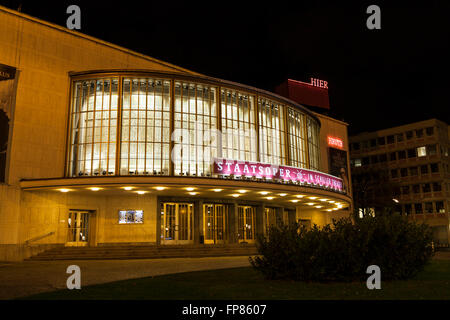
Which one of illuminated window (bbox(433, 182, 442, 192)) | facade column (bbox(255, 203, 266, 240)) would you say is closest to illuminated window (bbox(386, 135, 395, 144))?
illuminated window (bbox(433, 182, 442, 192))

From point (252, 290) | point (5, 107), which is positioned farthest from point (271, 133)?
point (252, 290)

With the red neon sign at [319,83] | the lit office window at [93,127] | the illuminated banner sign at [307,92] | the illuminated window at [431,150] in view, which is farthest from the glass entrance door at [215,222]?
the illuminated window at [431,150]

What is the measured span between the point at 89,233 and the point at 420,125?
55956 mm

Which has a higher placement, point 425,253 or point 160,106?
point 160,106

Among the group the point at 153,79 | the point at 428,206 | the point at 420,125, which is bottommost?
the point at 428,206

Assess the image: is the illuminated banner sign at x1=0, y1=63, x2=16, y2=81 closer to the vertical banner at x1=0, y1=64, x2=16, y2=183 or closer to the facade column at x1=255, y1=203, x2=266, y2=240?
the vertical banner at x1=0, y1=64, x2=16, y2=183

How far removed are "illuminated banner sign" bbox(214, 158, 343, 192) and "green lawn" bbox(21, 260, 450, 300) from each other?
17.8m

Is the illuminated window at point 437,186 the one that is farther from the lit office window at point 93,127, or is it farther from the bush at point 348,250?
the bush at point 348,250

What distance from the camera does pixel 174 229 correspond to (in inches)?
1258

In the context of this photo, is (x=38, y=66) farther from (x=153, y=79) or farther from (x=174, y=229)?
(x=174, y=229)

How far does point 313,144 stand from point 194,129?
46.8 ft

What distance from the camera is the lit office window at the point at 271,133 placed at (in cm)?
3450

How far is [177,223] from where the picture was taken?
32.2 metres
